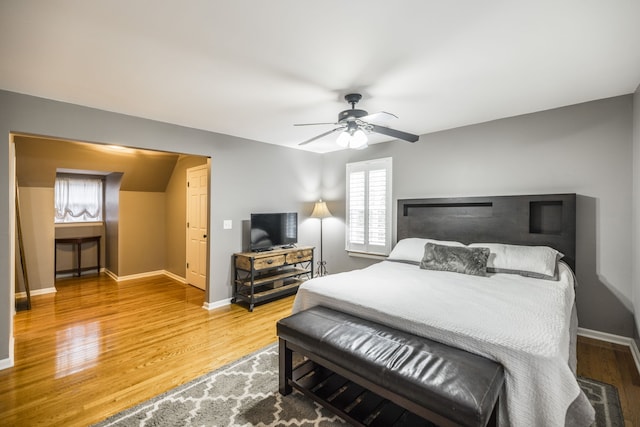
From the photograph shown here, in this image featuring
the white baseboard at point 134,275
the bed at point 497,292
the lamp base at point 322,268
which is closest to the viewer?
the bed at point 497,292

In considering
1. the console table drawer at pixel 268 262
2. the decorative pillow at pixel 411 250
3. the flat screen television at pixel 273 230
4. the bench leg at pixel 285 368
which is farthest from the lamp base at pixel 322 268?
the bench leg at pixel 285 368

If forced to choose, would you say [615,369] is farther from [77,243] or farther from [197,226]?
[77,243]

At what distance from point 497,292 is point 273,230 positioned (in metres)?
3.03

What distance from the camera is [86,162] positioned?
182 inches

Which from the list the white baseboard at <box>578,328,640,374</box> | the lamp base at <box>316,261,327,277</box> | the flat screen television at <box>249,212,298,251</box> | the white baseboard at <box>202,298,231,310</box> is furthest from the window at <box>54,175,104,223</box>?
the white baseboard at <box>578,328,640,374</box>

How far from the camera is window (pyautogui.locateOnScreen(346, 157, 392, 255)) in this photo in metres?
4.53

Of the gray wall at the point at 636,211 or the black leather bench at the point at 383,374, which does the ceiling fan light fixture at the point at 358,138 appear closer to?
the black leather bench at the point at 383,374

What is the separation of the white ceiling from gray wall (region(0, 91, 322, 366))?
0.64 ft

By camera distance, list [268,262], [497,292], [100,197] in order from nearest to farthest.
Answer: [497,292] < [268,262] < [100,197]

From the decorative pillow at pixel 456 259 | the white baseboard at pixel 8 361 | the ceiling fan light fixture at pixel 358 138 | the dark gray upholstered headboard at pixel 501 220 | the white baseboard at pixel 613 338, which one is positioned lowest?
the white baseboard at pixel 8 361

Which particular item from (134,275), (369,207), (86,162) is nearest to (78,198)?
(86,162)

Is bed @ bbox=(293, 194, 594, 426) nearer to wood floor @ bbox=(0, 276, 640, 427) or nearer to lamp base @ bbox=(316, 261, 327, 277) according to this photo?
wood floor @ bbox=(0, 276, 640, 427)

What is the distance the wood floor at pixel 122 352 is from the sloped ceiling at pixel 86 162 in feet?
6.21

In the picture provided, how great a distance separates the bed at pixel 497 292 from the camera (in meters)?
1.49
